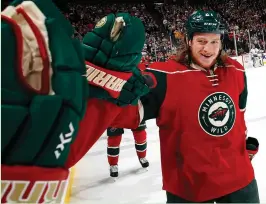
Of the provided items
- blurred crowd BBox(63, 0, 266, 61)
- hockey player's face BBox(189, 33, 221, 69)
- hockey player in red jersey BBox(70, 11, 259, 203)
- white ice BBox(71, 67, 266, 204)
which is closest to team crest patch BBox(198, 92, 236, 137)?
hockey player in red jersey BBox(70, 11, 259, 203)

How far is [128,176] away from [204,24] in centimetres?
173

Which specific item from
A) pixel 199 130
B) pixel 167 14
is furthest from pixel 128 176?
pixel 167 14

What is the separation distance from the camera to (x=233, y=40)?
8.41m

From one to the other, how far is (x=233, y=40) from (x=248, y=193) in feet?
24.9

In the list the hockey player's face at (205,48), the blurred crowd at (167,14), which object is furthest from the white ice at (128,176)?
the blurred crowd at (167,14)

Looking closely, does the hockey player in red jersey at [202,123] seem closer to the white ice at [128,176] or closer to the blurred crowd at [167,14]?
the white ice at [128,176]

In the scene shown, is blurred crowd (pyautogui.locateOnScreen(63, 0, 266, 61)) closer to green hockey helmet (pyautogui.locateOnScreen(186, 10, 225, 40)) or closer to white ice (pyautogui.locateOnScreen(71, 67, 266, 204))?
white ice (pyautogui.locateOnScreen(71, 67, 266, 204))

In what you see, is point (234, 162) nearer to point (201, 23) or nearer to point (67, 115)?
point (201, 23)

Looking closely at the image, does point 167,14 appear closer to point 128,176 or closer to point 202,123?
point 128,176

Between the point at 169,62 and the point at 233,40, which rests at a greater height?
the point at 169,62

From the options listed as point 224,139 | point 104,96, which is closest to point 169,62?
point 224,139

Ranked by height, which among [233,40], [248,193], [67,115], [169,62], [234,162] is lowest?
→ [233,40]

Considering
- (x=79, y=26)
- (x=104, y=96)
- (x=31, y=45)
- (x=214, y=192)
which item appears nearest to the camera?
(x=31, y=45)

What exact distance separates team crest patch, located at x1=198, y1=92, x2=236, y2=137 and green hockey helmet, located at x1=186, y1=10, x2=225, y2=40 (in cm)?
21
